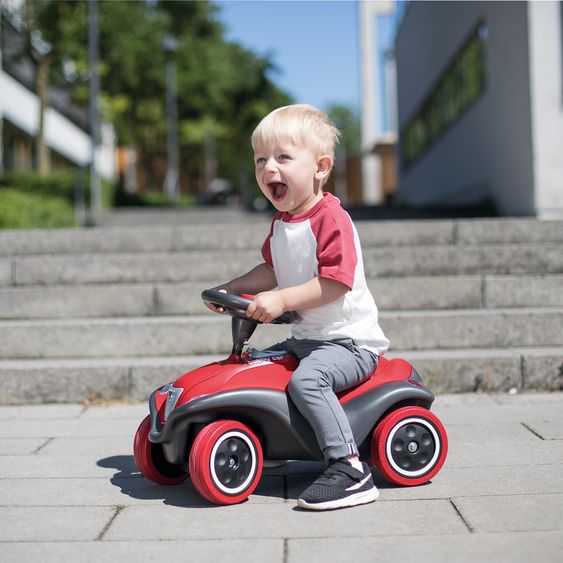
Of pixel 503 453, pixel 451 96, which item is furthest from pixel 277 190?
pixel 451 96

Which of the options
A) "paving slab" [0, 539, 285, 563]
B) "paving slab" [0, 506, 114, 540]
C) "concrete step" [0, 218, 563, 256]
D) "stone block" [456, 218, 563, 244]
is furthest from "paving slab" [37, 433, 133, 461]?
A: "stone block" [456, 218, 563, 244]

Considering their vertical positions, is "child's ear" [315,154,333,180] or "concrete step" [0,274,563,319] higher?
"child's ear" [315,154,333,180]

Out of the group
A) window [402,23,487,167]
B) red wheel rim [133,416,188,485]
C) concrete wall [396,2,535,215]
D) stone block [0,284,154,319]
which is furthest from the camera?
window [402,23,487,167]

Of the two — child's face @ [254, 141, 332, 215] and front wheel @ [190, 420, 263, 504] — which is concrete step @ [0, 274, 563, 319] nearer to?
child's face @ [254, 141, 332, 215]

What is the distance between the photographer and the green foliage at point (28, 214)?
1093 centimetres

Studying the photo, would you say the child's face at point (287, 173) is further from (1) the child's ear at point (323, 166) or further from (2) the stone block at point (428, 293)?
(2) the stone block at point (428, 293)

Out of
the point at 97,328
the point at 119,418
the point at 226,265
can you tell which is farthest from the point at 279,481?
the point at 226,265

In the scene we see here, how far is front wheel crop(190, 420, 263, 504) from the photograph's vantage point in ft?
10.9

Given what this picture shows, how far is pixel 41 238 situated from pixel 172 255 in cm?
140

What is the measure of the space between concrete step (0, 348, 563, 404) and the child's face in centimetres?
213

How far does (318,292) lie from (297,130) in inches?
24.8

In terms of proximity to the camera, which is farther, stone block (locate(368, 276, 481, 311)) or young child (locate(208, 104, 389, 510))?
stone block (locate(368, 276, 481, 311))

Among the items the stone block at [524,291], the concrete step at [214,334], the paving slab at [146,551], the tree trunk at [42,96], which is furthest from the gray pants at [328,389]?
the tree trunk at [42,96]

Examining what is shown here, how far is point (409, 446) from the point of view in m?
3.59
